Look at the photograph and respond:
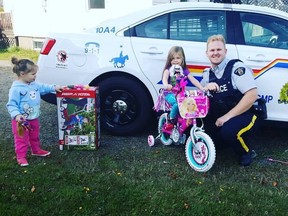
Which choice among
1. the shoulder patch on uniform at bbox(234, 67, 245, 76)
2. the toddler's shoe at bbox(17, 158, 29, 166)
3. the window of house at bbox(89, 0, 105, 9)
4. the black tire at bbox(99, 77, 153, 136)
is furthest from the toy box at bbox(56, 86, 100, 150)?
the window of house at bbox(89, 0, 105, 9)

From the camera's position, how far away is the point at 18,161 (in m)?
3.78

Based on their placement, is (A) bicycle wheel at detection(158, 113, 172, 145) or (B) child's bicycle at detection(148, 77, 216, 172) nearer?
(B) child's bicycle at detection(148, 77, 216, 172)

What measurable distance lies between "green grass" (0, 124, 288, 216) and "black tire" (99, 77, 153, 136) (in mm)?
311

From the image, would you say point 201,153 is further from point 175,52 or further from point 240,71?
point 175,52

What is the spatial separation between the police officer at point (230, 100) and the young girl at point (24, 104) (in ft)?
5.71

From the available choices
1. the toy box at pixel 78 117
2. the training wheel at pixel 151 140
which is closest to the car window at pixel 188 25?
the toy box at pixel 78 117

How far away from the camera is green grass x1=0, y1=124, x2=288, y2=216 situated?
3014 millimetres

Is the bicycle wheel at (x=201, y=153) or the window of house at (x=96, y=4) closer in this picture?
the bicycle wheel at (x=201, y=153)

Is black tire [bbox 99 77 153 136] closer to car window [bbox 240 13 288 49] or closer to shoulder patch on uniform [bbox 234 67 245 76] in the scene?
shoulder patch on uniform [bbox 234 67 245 76]

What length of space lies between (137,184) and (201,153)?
27.8 inches

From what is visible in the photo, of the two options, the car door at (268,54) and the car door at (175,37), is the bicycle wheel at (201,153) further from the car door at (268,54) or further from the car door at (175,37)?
the car door at (268,54)

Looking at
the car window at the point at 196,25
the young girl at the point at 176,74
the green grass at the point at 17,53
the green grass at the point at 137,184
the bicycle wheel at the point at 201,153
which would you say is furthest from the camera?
the green grass at the point at 17,53

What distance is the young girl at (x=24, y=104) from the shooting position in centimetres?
364

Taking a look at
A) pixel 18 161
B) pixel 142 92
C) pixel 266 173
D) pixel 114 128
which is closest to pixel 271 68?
pixel 266 173
